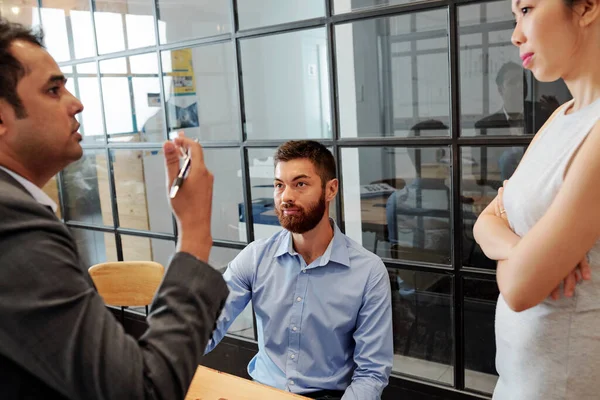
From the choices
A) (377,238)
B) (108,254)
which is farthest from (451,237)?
(108,254)

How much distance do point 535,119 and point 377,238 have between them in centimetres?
85

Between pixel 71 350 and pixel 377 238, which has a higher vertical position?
pixel 71 350

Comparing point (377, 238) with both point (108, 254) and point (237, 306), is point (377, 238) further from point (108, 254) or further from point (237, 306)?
point (108, 254)

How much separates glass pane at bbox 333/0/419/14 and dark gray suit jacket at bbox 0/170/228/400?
6.02 feet

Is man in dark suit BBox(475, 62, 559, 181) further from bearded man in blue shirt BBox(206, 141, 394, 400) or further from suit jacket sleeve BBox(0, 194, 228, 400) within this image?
suit jacket sleeve BBox(0, 194, 228, 400)

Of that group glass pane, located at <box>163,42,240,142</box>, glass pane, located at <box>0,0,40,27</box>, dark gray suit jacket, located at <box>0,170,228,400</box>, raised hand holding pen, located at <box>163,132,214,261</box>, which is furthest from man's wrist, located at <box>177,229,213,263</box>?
glass pane, located at <box>0,0,40,27</box>

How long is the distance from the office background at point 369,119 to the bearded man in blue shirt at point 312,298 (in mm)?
536

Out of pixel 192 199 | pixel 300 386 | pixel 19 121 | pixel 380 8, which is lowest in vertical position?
pixel 300 386

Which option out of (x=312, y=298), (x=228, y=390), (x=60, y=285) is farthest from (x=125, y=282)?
(x=60, y=285)

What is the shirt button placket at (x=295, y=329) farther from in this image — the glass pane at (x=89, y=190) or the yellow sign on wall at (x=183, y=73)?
the glass pane at (x=89, y=190)

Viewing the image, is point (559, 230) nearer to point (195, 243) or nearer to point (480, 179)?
point (195, 243)

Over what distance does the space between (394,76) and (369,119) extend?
0.21 metres

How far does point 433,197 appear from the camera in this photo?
229 centimetres

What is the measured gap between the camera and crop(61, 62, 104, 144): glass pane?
11.5ft
